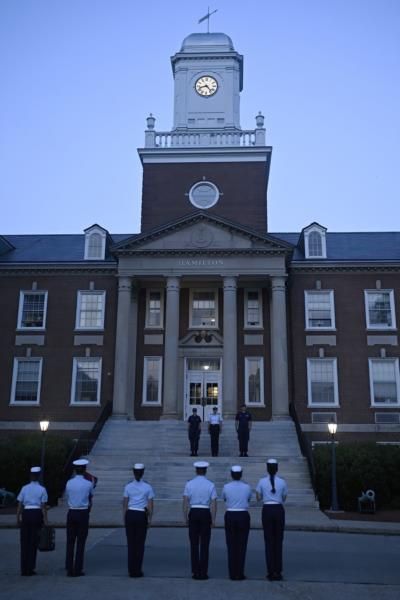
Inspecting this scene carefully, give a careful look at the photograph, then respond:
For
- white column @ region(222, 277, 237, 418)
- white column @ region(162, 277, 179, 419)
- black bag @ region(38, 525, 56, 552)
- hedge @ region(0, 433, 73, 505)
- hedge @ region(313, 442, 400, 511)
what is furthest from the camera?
white column @ region(162, 277, 179, 419)

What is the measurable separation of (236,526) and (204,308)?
23.3 meters

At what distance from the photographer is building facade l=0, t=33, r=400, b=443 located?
30.1 meters

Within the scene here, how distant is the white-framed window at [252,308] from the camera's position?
105ft

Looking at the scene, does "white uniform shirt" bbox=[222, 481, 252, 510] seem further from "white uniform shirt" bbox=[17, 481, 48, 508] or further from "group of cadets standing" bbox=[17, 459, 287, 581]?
"white uniform shirt" bbox=[17, 481, 48, 508]

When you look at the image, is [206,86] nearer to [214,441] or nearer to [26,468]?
[214,441]

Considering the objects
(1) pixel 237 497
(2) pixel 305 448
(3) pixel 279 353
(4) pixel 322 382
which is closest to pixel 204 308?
(3) pixel 279 353

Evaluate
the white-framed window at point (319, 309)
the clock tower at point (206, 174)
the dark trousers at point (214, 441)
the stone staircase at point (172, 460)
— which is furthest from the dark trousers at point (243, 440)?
the clock tower at point (206, 174)

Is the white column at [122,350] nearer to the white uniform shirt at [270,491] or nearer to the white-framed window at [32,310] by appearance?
the white-framed window at [32,310]

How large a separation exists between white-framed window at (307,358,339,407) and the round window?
1003cm

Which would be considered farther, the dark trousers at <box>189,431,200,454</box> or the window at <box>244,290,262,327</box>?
the window at <box>244,290,262,327</box>

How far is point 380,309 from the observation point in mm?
31750

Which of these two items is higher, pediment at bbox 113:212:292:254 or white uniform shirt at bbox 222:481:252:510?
pediment at bbox 113:212:292:254

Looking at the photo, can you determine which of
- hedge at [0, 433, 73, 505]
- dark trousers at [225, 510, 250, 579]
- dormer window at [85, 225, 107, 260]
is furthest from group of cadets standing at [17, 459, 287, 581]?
dormer window at [85, 225, 107, 260]

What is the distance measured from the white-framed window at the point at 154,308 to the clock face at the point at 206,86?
12969 millimetres
